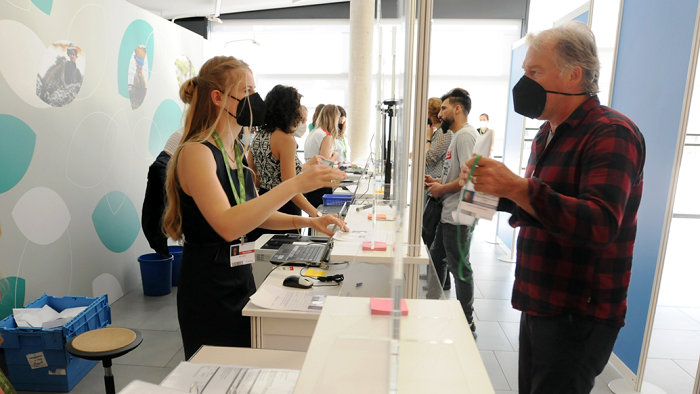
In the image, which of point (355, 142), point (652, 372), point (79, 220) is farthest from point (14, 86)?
point (355, 142)

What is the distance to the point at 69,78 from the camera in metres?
2.67

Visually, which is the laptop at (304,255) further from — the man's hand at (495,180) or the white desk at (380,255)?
the man's hand at (495,180)

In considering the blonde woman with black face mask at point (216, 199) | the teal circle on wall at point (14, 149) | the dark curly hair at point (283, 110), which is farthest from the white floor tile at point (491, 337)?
the teal circle on wall at point (14, 149)

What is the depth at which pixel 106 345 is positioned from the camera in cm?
150

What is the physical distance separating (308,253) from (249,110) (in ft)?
2.81

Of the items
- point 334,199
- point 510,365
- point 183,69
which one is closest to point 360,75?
point 183,69

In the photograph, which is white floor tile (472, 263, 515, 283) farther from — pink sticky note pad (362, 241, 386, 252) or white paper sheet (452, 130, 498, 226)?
white paper sheet (452, 130, 498, 226)

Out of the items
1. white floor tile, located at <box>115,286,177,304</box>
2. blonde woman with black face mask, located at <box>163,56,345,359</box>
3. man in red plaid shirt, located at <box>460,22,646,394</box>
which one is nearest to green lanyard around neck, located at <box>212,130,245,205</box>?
blonde woman with black face mask, located at <box>163,56,345,359</box>

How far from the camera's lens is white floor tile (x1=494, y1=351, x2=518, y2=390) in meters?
2.25

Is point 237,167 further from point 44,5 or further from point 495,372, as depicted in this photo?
point 44,5

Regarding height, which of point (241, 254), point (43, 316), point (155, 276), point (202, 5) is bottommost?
point (155, 276)

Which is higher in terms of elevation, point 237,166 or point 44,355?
point 237,166

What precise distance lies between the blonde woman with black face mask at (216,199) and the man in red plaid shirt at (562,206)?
0.58 metres

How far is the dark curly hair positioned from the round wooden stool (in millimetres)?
1525
